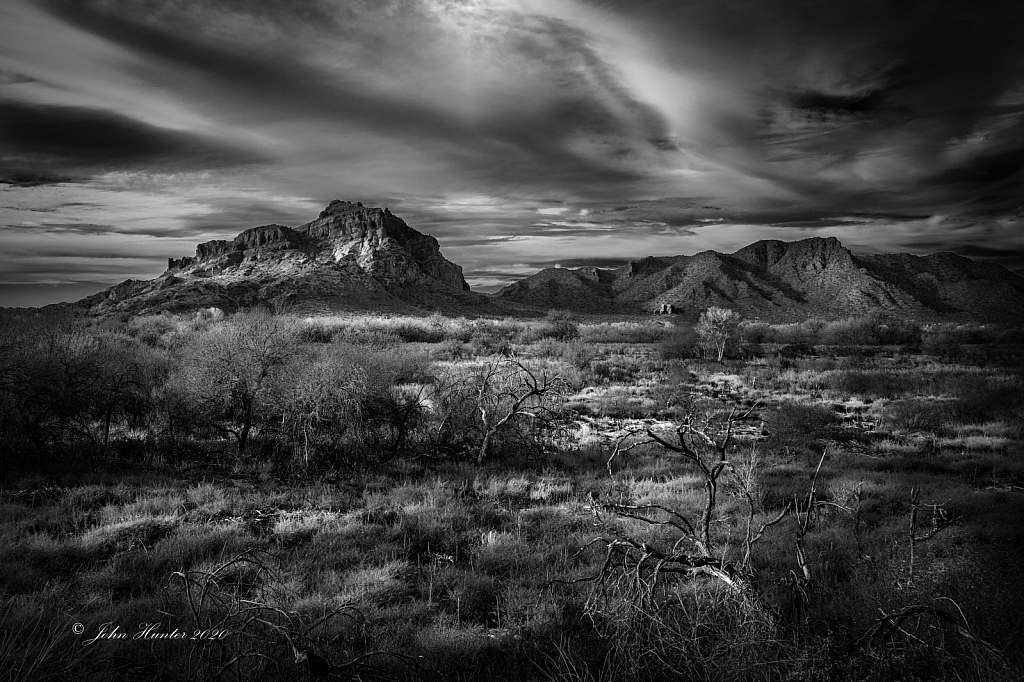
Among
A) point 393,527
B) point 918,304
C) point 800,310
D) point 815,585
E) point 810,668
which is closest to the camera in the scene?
point 810,668

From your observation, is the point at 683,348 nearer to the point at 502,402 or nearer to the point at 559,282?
the point at 502,402

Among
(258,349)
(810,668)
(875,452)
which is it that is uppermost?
(258,349)

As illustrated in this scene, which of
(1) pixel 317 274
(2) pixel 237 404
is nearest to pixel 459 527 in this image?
(2) pixel 237 404

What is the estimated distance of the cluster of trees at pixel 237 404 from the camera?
11.1 metres

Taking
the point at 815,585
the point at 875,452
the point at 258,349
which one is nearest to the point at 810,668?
the point at 815,585

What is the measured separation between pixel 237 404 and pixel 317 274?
9931 cm

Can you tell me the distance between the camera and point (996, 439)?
14.5 m

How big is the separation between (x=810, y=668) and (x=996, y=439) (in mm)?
16179

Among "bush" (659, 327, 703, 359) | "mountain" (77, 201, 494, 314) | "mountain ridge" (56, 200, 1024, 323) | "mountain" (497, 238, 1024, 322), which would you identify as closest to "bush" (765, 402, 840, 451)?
→ "bush" (659, 327, 703, 359)

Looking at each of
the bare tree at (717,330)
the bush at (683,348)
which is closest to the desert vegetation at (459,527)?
the bush at (683,348)

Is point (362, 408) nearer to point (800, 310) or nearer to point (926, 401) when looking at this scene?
point (926, 401)

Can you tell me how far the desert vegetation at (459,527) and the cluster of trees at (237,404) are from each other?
7cm

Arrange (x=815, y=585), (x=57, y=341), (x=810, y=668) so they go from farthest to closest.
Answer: (x=57, y=341) → (x=815, y=585) → (x=810, y=668)

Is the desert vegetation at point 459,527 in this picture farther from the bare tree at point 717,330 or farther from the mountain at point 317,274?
the mountain at point 317,274
